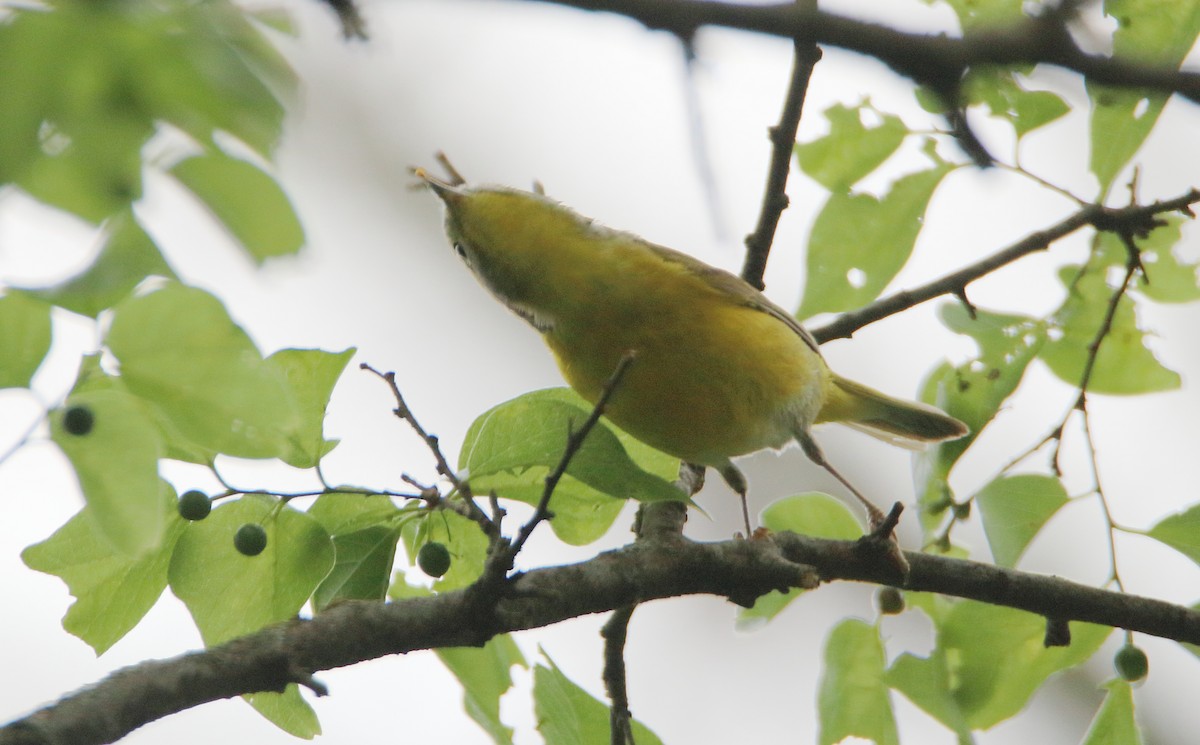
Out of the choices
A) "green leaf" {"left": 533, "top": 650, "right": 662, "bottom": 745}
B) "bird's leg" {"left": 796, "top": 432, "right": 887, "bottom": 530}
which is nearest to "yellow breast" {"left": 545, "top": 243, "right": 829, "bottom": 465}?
"bird's leg" {"left": 796, "top": 432, "right": 887, "bottom": 530}

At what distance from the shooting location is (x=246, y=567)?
2574 millimetres

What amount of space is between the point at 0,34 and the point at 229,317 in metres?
0.66

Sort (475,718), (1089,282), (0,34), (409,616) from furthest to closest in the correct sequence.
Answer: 1. (1089,282)
2. (475,718)
3. (409,616)
4. (0,34)

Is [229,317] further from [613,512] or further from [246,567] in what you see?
[613,512]

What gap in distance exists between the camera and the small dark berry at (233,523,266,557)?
249 cm

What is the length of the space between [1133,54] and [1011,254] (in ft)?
3.60

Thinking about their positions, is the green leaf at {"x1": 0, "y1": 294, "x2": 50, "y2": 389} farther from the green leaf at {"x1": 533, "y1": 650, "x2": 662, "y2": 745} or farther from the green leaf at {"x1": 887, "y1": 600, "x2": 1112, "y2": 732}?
the green leaf at {"x1": 887, "y1": 600, "x2": 1112, "y2": 732}

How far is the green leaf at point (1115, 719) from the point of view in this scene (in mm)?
3199

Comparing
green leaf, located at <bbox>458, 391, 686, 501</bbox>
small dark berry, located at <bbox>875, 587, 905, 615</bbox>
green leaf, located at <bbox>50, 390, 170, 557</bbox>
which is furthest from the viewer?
small dark berry, located at <bbox>875, 587, 905, 615</bbox>

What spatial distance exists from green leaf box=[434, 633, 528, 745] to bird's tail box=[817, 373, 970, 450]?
2.47 metres

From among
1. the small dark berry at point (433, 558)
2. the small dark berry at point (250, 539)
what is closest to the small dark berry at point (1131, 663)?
the small dark berry at point (433, 558)

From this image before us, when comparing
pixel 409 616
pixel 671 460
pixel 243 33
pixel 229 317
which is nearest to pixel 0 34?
pixel 243 33

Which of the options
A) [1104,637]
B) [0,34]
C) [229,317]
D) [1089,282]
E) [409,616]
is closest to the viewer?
[0,34]

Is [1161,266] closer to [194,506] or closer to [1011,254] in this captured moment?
[1011,254]
